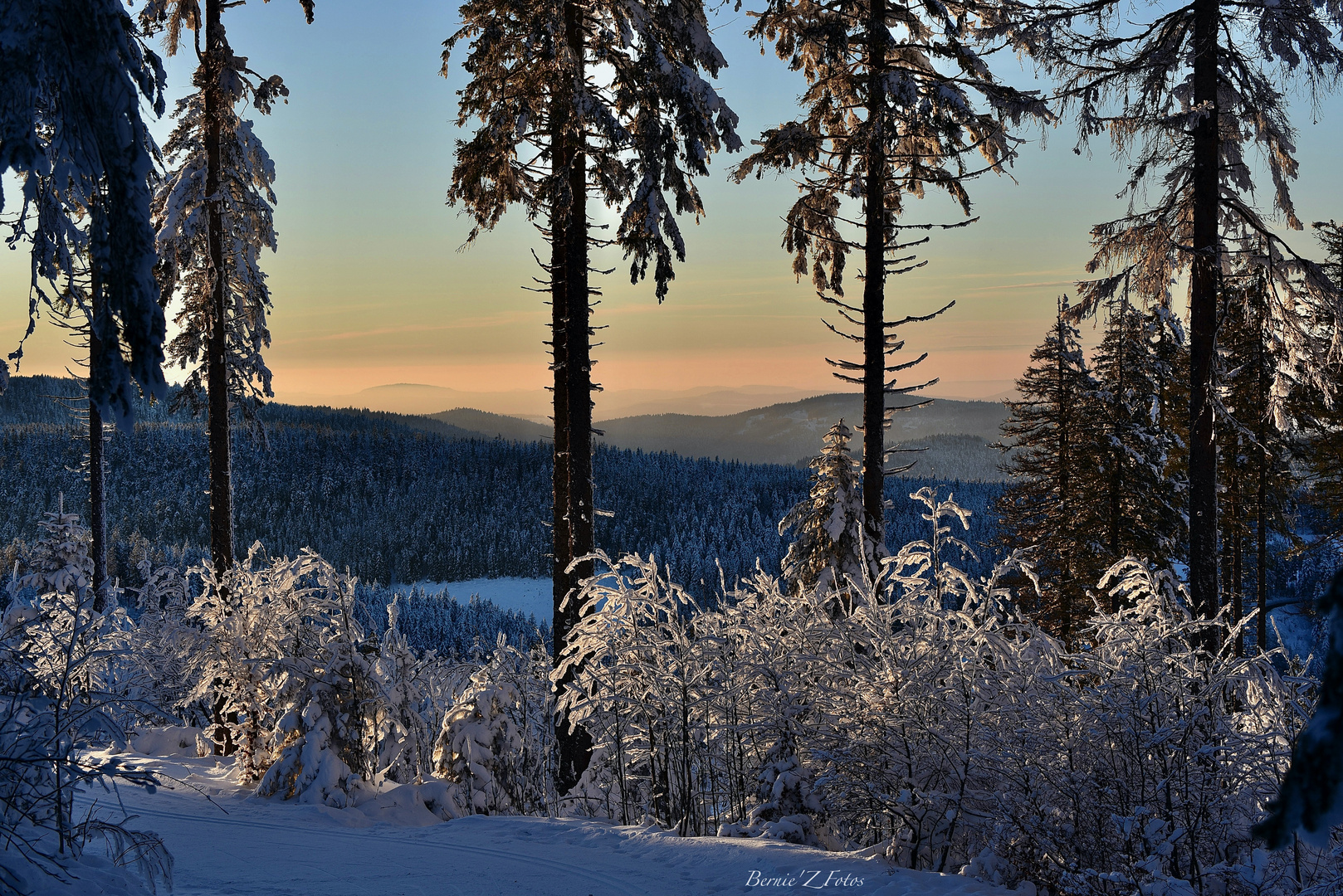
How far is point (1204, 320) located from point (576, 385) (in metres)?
8.14

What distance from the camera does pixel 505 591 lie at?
165750mm

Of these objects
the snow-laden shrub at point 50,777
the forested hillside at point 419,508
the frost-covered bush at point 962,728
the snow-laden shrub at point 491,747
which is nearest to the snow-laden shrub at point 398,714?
the snow-laden shrub at point 491,747

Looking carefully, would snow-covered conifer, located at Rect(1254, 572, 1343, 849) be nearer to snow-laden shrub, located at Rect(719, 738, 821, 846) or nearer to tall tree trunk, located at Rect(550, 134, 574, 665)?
snow-laden shrub, located at Rect(719, 738, 821, 846)

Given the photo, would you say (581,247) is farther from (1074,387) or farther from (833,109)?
(1074,387)

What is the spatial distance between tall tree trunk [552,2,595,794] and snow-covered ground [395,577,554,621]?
150289 millimetres

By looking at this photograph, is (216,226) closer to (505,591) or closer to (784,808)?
(784,808)

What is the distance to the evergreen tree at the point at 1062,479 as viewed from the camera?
20391 millimetres

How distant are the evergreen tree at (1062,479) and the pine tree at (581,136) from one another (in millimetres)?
14122

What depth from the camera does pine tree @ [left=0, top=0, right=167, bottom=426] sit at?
3871mm

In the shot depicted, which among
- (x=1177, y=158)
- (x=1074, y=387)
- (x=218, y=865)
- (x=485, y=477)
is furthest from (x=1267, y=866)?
(x=485, y=477)

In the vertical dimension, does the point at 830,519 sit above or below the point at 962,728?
above

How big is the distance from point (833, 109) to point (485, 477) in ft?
631

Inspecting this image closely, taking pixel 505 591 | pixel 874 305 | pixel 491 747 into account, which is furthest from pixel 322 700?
pixel 505 591

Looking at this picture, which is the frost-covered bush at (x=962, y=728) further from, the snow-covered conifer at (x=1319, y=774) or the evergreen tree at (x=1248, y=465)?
the evergreen tree at (x=1248, y=465)
